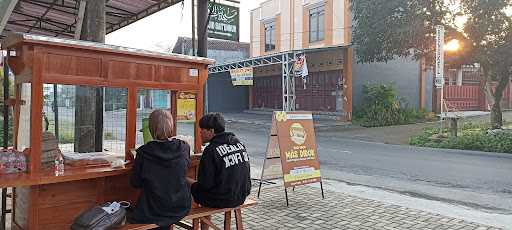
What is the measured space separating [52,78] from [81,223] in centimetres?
126

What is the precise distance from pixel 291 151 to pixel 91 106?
119 inches

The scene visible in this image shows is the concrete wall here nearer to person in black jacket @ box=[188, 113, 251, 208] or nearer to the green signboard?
the green signboard

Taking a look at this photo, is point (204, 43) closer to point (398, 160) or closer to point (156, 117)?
point (156, 117)

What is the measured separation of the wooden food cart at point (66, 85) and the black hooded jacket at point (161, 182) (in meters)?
0.50

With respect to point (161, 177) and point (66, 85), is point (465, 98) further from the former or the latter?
point (66, 85)

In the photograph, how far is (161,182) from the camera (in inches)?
149

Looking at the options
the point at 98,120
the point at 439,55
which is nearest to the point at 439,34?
the point at 439,55

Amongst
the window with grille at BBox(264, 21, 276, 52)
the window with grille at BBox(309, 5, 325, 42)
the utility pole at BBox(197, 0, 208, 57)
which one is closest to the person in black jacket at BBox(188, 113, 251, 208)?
the utility pole at BBox(197, 0, 208, 57)

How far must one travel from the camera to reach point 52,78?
379cm

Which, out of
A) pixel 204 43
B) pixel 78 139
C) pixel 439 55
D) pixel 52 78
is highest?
pixel 439 55

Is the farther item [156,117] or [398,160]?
[398,160]

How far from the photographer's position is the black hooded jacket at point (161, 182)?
12.4ft

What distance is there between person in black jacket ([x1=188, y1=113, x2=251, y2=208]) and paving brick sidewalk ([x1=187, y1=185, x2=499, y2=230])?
1260 mm

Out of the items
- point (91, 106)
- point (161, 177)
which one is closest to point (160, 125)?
point (161, 177)
